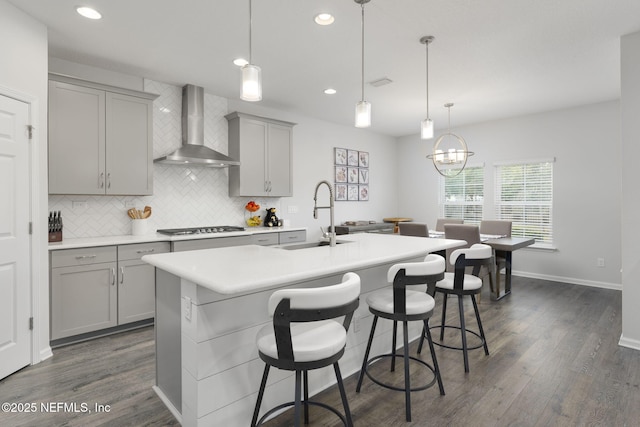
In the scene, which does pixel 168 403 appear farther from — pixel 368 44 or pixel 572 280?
pixel 572 280

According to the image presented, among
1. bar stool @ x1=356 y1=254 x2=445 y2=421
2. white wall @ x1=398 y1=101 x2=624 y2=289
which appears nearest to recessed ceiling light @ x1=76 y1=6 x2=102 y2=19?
bar stool @ x1=356 y1=254 x2=445 y2=421

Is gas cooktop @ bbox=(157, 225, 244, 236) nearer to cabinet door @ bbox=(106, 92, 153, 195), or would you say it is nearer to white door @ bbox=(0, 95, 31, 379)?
cabinet door @ bbox=(106, 92, 153, 195)

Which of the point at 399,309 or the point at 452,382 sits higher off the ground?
the point at 399,309

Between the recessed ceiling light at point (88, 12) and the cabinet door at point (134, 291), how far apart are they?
83.1 inches

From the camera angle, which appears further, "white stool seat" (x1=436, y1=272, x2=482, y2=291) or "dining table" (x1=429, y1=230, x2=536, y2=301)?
"dining table" (x1=429, y1=230, x2=536, y2=301)

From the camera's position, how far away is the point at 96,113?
11.1 ft

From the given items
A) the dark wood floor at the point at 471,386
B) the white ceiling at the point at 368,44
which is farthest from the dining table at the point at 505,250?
the white ceiling at the point at 368,44

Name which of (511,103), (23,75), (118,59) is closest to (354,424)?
(23,75)

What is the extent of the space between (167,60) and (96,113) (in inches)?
34.4

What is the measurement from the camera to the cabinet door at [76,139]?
3148 mm

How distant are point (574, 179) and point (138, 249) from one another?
6.08 meters

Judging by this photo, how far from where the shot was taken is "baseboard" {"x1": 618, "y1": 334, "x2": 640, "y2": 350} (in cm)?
293

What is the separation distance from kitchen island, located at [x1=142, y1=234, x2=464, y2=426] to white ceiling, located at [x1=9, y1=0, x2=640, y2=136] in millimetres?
1868

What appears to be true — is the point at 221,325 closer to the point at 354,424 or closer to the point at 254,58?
the point at 354,424
